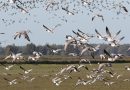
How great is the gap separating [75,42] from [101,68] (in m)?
1.80

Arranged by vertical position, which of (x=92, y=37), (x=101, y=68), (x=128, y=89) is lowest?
(x=128, y=89)

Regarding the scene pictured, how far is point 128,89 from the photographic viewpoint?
32.6 m

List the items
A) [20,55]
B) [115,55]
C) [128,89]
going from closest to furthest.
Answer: [115,55], [20,55], [128,89]

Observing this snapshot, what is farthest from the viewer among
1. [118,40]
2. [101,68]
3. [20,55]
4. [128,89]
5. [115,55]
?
[128,89]

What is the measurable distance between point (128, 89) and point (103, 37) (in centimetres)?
1928

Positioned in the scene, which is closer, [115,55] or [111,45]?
[111,45]

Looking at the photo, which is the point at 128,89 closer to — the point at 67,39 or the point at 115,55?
the point at 115,55

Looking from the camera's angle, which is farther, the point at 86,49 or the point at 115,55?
the point at 115,55

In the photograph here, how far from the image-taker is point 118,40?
13.5 meters

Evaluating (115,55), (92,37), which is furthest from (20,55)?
(92,37)

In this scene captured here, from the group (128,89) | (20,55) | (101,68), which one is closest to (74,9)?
(101,68)

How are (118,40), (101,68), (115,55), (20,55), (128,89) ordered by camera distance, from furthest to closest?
(128,89), (20,55), (115,55), (101,68), (118,40)

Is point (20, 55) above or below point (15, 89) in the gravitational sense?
above

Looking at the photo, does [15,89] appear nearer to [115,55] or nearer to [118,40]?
[115,55]
